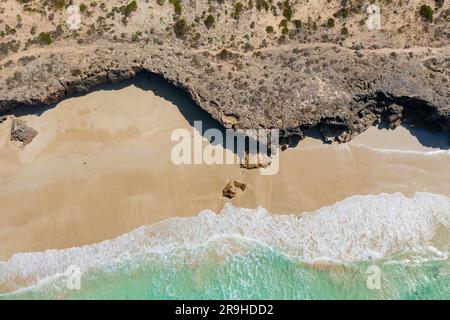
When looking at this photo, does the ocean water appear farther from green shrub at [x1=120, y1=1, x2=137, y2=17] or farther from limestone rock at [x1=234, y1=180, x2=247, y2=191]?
green shrub at [x1=120, y1=1, x2=137, y2=17]

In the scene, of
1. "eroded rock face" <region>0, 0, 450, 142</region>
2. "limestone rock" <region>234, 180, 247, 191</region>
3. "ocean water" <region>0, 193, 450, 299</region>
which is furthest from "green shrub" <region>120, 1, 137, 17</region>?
"ocean water" <region>0, 193, 450, 299</region>

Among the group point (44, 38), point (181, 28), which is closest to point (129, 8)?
point (181, 28)

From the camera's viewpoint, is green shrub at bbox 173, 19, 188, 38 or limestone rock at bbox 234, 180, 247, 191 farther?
limestone rock at bbox 234, 180, 247, 191

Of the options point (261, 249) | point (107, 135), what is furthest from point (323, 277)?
point (107, 135)

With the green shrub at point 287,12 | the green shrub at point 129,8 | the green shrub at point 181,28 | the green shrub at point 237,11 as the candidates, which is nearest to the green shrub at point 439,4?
the green shrub at point 287,12

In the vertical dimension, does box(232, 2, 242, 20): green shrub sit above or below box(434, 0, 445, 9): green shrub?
below

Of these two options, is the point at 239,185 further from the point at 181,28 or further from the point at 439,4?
the point at 439,4
